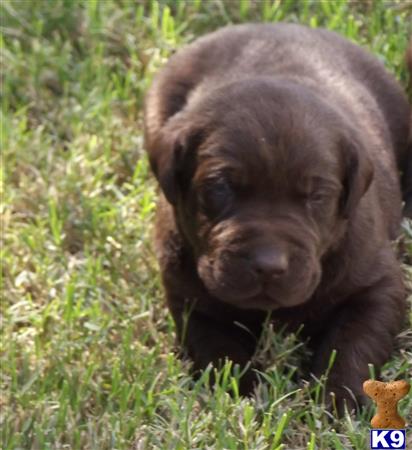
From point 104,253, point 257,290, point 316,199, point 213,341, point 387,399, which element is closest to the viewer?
point 387,399

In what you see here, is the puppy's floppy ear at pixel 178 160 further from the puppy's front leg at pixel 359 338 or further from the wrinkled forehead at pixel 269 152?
the puppy's front leg at pixel 359 338

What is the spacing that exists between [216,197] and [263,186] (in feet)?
0.60

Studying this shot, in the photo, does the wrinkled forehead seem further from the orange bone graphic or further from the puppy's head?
the orange bone graphic

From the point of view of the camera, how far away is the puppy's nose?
4109mm

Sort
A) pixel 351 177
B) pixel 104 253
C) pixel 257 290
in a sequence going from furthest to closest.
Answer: pixel 104 253, pixel 351 177, pixel 257 290

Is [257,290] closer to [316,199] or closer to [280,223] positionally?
[280,223]

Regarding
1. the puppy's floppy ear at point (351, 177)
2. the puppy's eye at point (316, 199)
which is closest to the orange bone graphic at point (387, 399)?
the puppy's eye at point (316, 199)

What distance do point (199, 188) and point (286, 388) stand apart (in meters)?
0.74

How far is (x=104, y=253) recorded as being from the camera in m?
5.43

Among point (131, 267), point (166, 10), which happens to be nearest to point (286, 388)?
point (131, 267)

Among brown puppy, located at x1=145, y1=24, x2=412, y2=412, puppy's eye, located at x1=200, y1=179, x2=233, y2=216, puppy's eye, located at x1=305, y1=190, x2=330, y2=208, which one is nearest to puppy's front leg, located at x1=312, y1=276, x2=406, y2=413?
brown puppy, located at x1=145, y1=24, x2=412, y2=412

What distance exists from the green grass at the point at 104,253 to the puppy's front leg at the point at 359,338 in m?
0.07

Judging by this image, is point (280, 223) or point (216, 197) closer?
point (280, 223)

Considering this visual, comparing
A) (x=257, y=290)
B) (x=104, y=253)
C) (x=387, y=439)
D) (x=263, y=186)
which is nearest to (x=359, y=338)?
(x=257, y=290)
